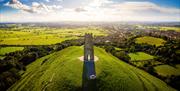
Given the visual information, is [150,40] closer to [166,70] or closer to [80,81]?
[166,70]

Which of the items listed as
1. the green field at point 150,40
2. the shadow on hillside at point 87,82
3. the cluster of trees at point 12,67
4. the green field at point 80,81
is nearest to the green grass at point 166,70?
the green field at point 80,81

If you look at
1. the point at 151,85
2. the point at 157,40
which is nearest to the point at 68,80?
the point at 151,85

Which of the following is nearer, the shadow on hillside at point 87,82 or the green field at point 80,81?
the shadow on hillside at point 87,82

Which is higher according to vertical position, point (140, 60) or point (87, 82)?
point (87, 82)

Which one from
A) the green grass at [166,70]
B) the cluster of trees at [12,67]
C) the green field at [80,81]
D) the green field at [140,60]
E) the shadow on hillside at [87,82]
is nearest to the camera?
the shadow on hillside at [87,82]

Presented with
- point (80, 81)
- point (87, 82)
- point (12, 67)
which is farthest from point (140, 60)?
point (12, 67)

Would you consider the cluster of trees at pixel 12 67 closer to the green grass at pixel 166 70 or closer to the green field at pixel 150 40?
the green grass at pixel 166 70

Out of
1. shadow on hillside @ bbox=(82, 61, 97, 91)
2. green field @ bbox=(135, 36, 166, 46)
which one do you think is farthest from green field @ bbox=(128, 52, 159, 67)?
green field @ bbox=(135, 36, 166, 46)

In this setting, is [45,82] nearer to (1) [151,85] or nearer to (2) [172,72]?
(1) [151,85]
